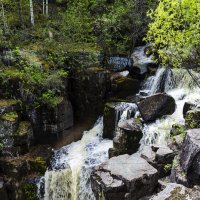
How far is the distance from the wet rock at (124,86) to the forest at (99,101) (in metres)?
0.06

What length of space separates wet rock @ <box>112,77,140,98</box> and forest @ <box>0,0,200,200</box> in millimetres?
64

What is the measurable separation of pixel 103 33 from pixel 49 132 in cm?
810

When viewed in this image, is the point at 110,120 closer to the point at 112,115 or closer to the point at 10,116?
the point at 112,115

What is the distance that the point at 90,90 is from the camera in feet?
62.8

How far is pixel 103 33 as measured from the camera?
2139 centimetres

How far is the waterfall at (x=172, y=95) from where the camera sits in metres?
14.8

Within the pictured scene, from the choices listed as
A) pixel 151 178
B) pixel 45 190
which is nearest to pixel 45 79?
pixel 45 190

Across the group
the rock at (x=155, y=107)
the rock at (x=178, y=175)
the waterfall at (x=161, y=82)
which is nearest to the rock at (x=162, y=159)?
the rock at (x=178, y=175)

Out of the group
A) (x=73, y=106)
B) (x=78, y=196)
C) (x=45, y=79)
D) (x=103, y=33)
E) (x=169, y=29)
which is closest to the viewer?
(x=169, y=29)

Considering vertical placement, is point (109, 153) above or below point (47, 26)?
below

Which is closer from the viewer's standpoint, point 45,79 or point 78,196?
point 78,196

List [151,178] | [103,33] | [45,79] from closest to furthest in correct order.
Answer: [151,178] < [45,79] < [103,33]

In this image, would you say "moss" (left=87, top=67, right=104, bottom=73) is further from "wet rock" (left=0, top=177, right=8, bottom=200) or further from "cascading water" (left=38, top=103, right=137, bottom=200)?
"wet rock" (left=0, top=177, right=8, bottom=200)

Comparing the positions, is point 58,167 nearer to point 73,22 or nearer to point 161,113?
point 161,113
